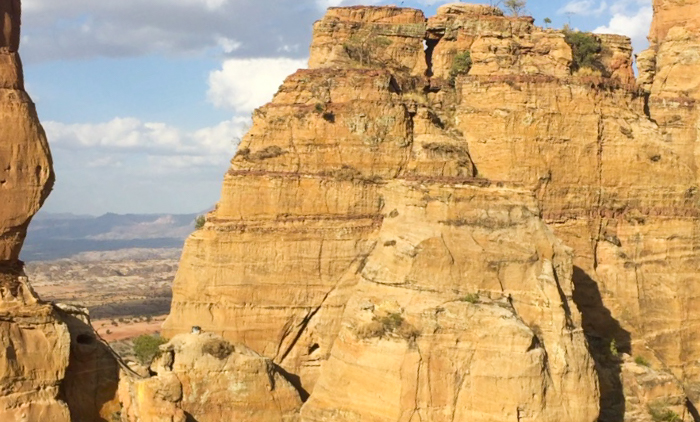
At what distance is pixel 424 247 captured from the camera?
2762 centimetres

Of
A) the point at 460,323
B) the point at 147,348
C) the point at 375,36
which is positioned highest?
the point at 375,36

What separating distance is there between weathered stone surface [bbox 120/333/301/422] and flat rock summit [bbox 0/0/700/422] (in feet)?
0.19

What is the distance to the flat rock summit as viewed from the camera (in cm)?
2530

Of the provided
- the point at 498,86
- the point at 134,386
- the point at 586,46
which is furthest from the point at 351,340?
the point at 586,46

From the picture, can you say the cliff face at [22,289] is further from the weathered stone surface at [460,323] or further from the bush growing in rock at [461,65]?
the bush growing in rock at [461,65]

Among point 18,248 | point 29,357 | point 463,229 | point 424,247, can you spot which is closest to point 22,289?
point 18,248

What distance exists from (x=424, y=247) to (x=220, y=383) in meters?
6.72

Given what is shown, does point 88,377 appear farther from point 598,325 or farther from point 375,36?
point 375,36

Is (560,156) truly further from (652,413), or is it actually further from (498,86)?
(652,413)

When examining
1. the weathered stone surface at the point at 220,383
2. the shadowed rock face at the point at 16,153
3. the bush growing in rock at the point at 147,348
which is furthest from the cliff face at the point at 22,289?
the bush growing in rock at the point at 147,348

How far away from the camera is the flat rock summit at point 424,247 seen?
2530cm

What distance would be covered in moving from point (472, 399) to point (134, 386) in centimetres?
849

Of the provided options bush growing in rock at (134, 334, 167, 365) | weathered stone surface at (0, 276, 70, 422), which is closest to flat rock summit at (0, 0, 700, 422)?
weathered stone surface at (0, 276, 70, 422)

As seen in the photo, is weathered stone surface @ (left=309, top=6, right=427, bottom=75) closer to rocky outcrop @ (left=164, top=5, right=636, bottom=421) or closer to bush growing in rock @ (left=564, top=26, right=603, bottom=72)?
rocky outcrop @ (left=164, top=5, right=636, bottom=421)
